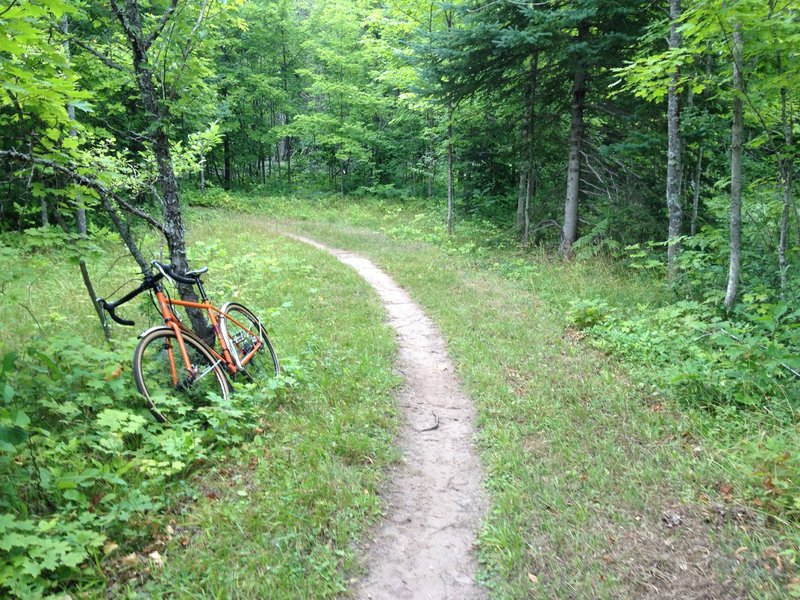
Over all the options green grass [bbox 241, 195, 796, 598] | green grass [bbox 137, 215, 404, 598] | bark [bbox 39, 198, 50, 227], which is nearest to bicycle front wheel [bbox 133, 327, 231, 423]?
green grass [bbox 137, 215, 404, 598]

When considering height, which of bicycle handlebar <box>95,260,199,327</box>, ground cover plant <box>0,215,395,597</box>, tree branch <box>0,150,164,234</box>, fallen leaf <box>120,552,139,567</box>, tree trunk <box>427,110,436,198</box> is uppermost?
tree trunk <box>427,110,436,198</box>

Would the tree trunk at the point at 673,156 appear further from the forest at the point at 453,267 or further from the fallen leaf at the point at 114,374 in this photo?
the fallen leaf at the point at 114,374

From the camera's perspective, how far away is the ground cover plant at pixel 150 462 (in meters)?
3.12

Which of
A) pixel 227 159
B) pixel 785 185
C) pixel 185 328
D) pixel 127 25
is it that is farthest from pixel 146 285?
pixel 227 159

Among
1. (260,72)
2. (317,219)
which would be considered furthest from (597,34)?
(260,72)

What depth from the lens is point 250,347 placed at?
596cm

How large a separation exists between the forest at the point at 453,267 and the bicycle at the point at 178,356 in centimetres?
26

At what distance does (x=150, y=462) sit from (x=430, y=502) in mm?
2368

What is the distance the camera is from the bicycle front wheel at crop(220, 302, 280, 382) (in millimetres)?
5578

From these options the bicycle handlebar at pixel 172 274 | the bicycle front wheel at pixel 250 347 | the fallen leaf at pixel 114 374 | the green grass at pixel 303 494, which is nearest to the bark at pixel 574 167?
the green grass at pixel 303 494

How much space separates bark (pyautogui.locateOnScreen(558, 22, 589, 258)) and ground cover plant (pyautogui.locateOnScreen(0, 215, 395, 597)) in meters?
9.19

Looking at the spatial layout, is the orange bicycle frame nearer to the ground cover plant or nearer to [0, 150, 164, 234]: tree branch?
the ground cover plant

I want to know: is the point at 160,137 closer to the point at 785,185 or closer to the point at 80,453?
the point at 80,453

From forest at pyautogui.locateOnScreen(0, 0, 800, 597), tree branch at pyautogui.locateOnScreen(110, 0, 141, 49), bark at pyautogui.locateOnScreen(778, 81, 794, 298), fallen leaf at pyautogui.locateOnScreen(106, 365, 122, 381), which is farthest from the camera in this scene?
bark at pyautogui.locateOnScreen(778, 81, 794, 298)
